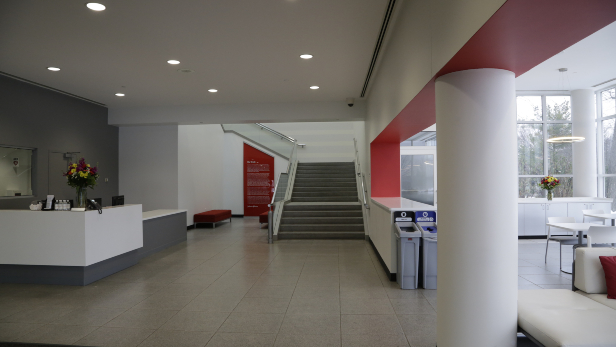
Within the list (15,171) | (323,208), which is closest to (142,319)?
(15,171)

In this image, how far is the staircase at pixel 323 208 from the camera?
9852 mm

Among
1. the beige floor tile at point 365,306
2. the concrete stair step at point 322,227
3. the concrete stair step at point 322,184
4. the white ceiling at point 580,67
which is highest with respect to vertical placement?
the white ceiling at point 580,67

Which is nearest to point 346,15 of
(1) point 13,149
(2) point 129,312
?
(2) point 129,312

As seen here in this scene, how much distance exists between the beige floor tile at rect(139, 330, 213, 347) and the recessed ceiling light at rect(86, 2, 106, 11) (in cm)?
353

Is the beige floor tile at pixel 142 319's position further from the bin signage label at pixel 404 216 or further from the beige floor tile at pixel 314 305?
the bin signage label at pixel 404 216

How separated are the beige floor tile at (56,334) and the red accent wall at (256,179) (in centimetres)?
1139

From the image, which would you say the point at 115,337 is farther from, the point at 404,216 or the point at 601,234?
the point at 601,234

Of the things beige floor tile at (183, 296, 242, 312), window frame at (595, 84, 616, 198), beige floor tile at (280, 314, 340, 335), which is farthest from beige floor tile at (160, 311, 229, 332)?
window frame at (595, 84, 616, 198)

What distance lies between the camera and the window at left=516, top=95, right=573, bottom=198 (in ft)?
33.4

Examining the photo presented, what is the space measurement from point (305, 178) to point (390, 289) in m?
8.53

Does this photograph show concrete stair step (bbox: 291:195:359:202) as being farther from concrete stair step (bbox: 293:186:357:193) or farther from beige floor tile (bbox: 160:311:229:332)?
beige floor tile (bbox: 160:311:229:332)

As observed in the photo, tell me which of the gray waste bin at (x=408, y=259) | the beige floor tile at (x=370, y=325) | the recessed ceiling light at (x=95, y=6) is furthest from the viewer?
the gray waste bin at (x=408, y=259)

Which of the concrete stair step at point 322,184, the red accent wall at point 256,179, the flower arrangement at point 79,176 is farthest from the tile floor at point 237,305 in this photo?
the red accent wall at point 256,179

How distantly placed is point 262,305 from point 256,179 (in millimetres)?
10964
